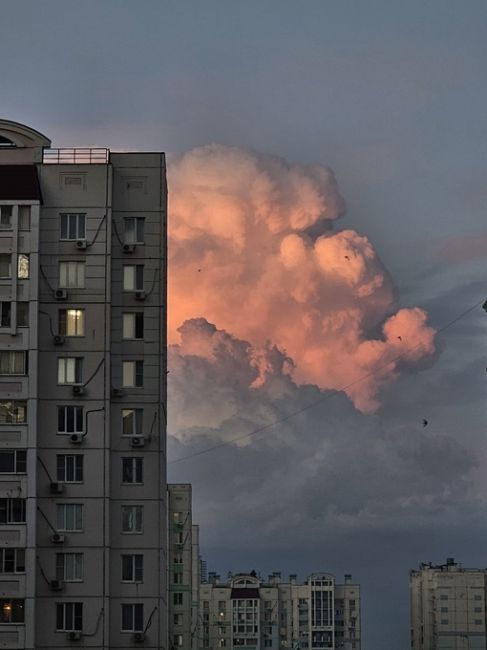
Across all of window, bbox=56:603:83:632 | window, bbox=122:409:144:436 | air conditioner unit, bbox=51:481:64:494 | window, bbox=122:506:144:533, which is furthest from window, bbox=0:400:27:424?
window, bbox=56:603:83:632

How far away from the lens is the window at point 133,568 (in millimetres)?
83125

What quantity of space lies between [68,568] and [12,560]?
10.1 feet

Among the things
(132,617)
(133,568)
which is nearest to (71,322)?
(133,568)

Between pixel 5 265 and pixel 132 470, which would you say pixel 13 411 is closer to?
pixel 132 470

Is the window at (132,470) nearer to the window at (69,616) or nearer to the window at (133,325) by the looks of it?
the window at (133,325)

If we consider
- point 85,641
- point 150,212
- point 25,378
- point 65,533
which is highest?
point 150,212

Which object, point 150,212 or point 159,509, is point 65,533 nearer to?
point 159,509

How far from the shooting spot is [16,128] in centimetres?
8750

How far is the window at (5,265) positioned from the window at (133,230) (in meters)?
6.65

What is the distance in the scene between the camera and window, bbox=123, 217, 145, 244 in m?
86.6

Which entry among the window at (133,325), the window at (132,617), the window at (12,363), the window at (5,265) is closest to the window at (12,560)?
the window at (132,617)

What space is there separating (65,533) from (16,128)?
2310cm

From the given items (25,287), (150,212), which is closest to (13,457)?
(25,287)

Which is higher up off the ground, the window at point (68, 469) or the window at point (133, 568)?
the window at point (68, 469)
